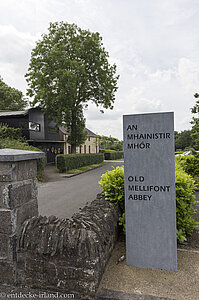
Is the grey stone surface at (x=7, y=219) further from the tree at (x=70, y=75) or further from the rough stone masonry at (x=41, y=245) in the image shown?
the tree at (x=70, y=75)

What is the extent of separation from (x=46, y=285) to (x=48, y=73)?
19.2 m

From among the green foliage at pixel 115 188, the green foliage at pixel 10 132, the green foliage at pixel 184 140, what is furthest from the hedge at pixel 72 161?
the green foliage at pixel 184 140

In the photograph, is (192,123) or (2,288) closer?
(2,288)

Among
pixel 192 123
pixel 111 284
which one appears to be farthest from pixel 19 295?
pixel 192 123

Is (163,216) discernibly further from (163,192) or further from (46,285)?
(46,285)

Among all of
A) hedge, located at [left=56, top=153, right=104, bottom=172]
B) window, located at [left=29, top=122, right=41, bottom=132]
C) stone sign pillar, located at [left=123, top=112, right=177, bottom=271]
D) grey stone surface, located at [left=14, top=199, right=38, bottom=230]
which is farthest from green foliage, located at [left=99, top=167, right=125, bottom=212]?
window, located at [left=29, top=122, right=41, bottom=132]

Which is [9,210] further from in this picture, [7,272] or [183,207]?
[183,207]

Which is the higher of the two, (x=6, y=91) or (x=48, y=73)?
(x=6, y=91)

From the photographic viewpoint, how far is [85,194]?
8883 mm

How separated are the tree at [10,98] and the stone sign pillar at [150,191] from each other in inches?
1298

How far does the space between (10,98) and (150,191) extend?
33.6 metres

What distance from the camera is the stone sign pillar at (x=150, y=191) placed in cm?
283

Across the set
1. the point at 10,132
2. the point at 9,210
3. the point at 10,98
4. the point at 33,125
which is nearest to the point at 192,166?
the point at 9,210

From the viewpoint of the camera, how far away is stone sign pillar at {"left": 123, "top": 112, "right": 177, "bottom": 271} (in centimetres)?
283
